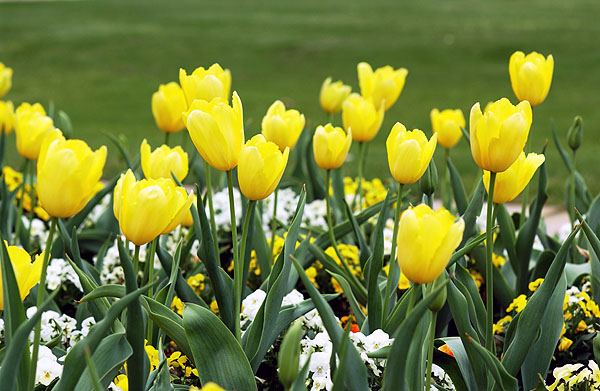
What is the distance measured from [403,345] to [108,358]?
0.51 meters

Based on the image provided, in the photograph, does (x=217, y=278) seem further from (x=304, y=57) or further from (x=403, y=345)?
(x=304, y=57)

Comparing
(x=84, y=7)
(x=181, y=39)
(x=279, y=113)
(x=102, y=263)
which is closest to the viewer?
(x=279, y=113)

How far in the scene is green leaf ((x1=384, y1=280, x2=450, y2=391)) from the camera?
112 centimetres

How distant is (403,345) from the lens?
3.84 ft

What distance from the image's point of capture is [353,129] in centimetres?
236

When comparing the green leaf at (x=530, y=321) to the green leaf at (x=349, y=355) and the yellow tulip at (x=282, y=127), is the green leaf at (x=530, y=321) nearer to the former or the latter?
the green leaf at (x=349, y=355)

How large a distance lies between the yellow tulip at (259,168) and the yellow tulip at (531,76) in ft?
2.79

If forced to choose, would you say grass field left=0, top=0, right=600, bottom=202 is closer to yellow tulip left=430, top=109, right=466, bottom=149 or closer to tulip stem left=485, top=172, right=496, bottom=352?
yellow tulip left=430, top=109, right=466, bottom=149

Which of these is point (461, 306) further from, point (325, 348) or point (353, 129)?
point (353, 129)

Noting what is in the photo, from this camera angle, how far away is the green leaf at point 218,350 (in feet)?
4.67

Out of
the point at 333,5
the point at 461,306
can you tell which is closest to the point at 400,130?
the point at 461,306

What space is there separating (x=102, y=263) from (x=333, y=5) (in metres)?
20.8

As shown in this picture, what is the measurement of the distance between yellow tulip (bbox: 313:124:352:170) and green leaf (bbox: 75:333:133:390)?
779 mm

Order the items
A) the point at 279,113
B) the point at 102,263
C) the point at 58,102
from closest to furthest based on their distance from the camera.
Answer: the point at 279,113
the point at 102,263
the point at 58,102
